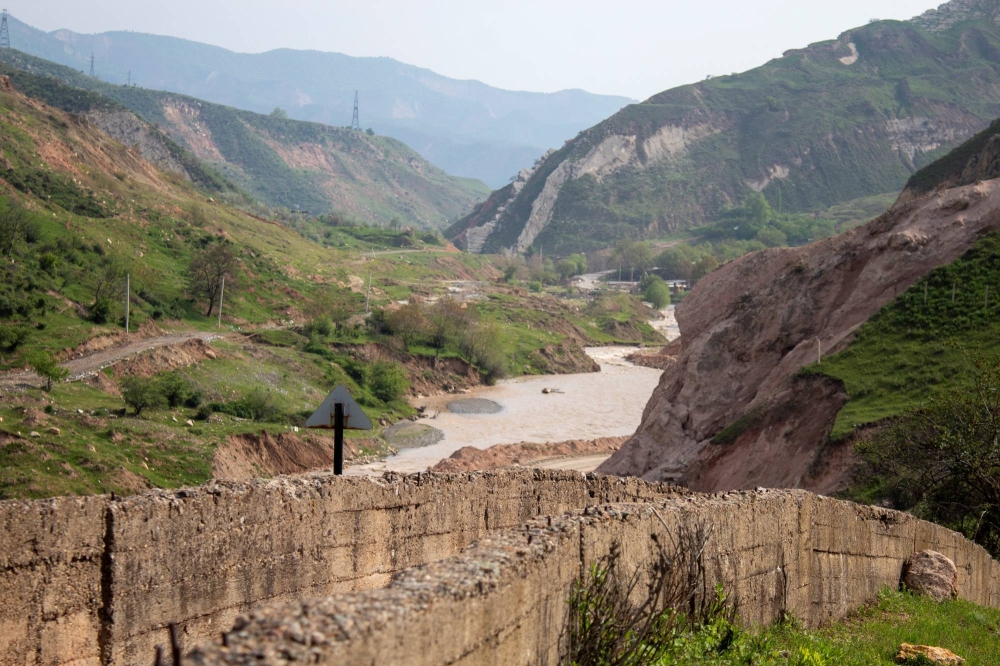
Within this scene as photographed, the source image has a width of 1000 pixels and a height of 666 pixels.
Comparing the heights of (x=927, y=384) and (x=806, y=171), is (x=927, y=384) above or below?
below

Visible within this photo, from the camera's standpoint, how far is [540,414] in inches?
2090

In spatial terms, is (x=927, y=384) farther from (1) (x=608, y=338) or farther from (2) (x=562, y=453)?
(1) (x=608, y=338)

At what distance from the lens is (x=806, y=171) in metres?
162

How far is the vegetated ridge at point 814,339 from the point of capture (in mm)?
21969

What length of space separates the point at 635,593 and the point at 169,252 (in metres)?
54.8

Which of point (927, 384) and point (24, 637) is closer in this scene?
point (24, 637)

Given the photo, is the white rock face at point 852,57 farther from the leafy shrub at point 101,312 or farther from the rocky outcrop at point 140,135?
the leafy shrub at point 101,312

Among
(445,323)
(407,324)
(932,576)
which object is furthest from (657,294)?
(932,576)

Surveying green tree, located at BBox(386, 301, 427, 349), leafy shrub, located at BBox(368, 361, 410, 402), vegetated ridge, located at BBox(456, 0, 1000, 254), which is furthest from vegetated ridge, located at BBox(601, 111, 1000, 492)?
vegetated ridge, located at BBox(456, 0, 1000, 254)

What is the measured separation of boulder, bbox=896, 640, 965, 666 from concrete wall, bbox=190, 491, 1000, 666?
4.21 feet

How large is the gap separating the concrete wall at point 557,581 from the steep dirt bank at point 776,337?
9.31 m

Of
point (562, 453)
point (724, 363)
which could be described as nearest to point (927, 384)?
point (724, 363)

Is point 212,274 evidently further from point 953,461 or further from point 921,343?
point 953,461

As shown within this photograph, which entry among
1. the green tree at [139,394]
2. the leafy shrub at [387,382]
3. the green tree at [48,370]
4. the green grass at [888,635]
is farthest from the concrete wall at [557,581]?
the leafy shrub at [387,382]
